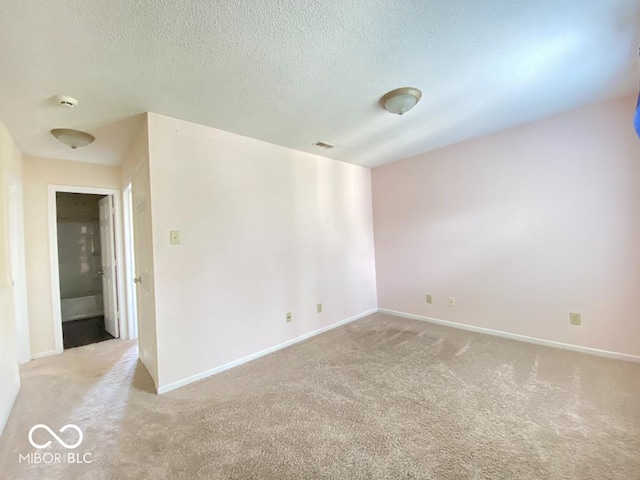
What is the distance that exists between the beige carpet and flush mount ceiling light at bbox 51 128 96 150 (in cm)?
219

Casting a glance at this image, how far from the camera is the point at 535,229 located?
2.93 metres

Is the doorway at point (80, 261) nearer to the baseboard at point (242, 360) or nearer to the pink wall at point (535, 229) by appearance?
the baseboard at point (242, 360)

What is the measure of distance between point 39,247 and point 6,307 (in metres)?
1.37

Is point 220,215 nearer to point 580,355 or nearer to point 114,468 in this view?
point 114,468

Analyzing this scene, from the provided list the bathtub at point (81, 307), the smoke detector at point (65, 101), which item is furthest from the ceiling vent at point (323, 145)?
the bathtub at point (81, 307)

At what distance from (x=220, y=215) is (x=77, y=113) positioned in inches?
52.0

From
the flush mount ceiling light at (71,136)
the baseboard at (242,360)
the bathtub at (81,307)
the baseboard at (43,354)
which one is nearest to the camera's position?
the baseboard at (242,360)

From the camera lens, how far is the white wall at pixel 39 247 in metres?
3.21

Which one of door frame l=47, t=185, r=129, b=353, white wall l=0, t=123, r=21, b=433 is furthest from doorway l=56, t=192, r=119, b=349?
white wall l=0, t=123, r=21, b=433

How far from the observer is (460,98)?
233 cm

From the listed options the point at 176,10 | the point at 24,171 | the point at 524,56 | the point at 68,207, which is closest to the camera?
the point at 176,10

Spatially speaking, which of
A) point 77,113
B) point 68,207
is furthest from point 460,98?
point 68,207

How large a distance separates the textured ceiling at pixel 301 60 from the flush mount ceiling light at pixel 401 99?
0.20ft

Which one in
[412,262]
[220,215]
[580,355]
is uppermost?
[220,215]
